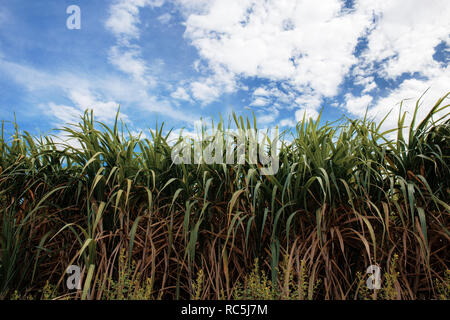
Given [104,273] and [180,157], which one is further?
[180,157]

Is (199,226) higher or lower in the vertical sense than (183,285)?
higher

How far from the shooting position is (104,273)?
1.87 meters

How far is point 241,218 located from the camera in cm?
184

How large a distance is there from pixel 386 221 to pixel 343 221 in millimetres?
313

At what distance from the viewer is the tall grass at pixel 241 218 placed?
1801mm

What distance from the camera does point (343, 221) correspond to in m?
2.02

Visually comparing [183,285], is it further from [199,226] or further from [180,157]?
[180,157]

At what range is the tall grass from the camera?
180cm

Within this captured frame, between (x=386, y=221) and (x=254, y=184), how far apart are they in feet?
2.66

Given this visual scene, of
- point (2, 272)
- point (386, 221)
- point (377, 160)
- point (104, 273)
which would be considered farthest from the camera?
point (377, 160)
